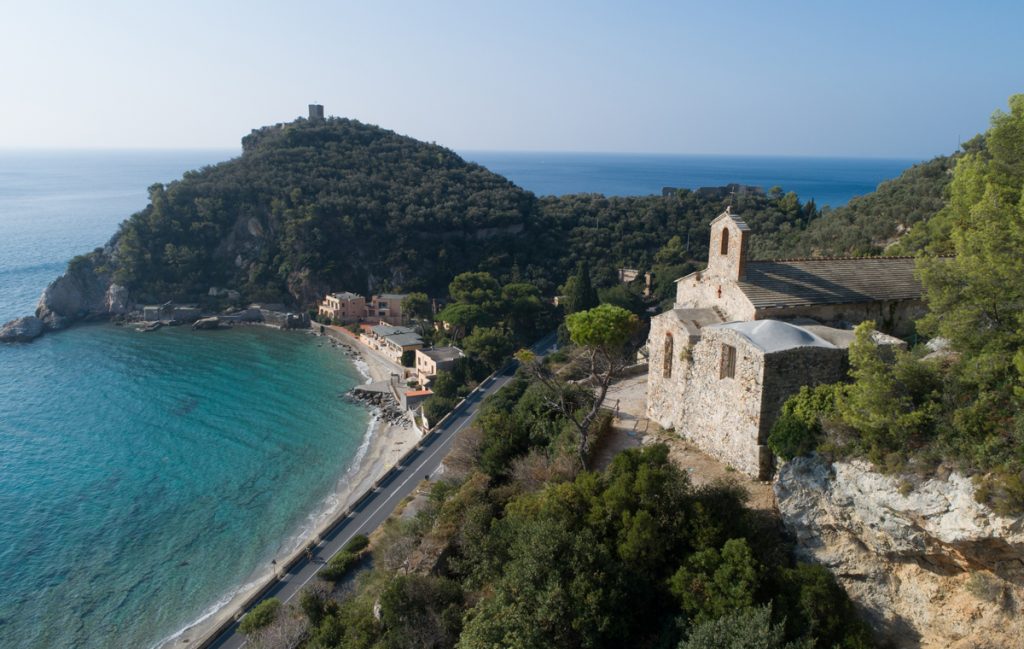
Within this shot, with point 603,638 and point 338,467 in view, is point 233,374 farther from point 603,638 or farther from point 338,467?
point 603,638

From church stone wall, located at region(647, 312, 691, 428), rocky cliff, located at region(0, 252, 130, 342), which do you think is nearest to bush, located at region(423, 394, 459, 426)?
church stone wall, located at region(647, 312, 691, 428)

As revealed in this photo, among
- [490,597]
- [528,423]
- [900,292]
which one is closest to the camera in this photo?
[490,597]

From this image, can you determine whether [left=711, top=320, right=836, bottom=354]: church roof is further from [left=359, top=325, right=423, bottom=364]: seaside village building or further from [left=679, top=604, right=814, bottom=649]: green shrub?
A: [left=359, top=325, right=423, bottom=364]: seaside village building

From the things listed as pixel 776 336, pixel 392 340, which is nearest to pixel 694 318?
pixel 776 336

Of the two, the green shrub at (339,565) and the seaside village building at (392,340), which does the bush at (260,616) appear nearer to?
the green shrub at (339,565)

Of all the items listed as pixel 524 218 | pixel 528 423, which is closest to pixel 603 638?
pixel 528 423

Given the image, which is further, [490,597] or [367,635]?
[367,635]

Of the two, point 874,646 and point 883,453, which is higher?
point 883,453
